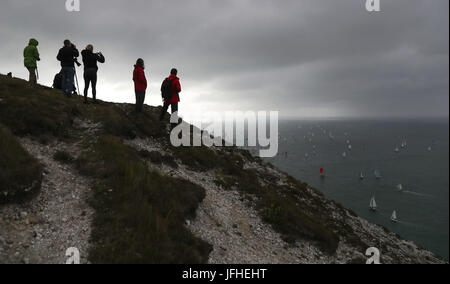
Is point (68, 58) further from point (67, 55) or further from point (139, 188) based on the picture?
→ point (139, 188)

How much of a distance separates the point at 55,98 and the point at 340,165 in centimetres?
15788

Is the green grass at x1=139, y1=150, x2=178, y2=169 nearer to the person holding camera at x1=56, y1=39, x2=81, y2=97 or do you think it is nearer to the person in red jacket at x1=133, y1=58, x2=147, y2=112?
the person in red jacket at x1=133, y1=58, x2=147, y2=112

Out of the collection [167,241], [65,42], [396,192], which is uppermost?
[65,42]

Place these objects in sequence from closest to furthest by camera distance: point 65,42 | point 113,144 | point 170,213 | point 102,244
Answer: point 102,244, point 170,213, point 113,144, point 65,42

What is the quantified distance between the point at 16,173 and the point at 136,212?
5633 millimetres

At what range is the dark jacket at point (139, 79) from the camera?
59.9 ft

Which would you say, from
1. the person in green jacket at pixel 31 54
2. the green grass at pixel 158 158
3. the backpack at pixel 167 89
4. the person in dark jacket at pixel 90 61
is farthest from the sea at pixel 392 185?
the person in green jacket at pixel 31 54

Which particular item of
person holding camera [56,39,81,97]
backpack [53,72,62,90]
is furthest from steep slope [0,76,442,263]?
backpack [53,72,62,90]

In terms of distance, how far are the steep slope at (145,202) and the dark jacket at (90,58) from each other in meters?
3.98

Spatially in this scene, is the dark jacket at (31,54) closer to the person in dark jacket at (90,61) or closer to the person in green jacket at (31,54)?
the person in green jacket at (31,54)

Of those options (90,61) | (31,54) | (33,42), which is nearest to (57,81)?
(31,54)
